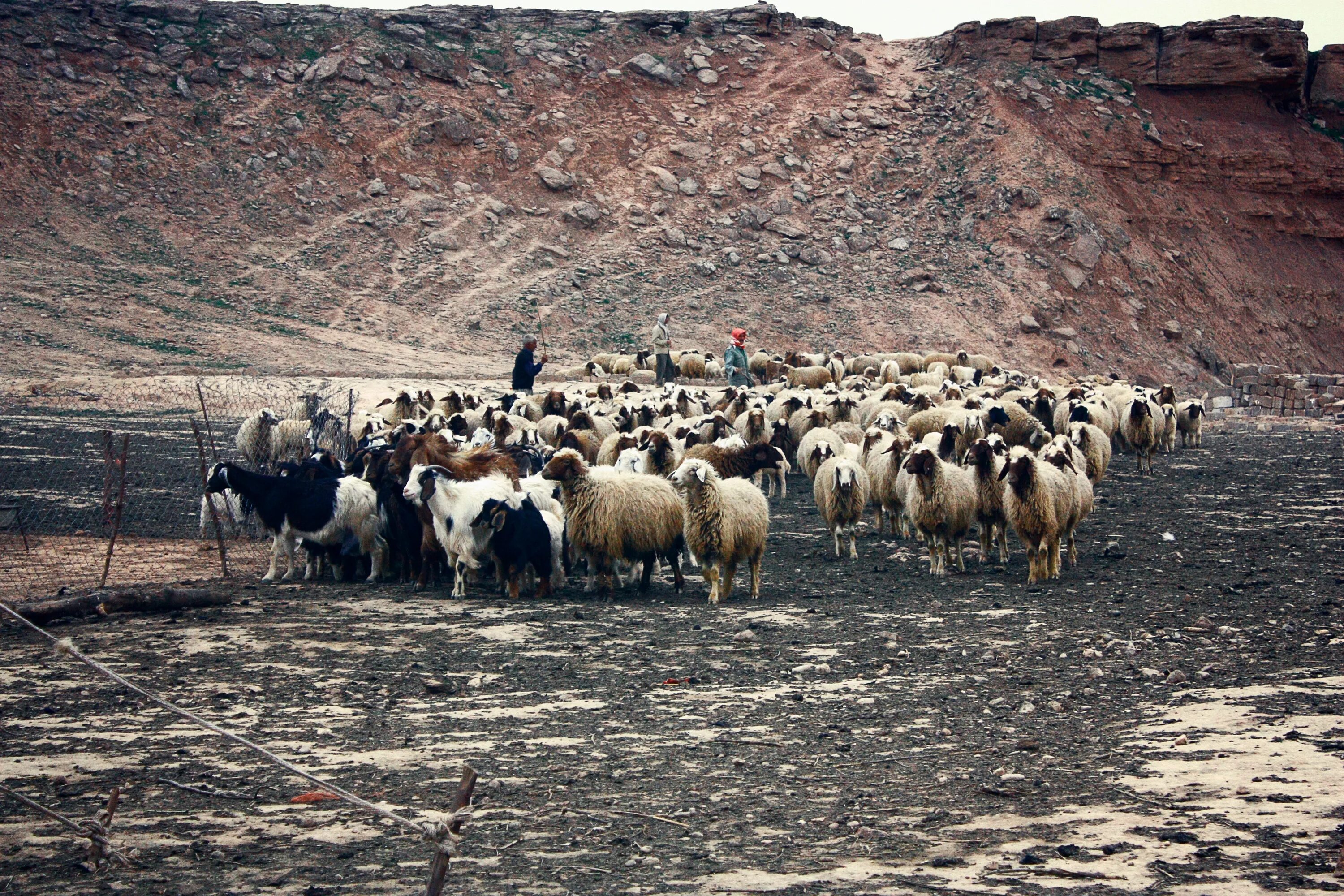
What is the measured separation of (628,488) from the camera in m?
11.0

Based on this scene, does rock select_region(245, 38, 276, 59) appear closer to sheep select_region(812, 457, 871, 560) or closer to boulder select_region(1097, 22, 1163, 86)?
boulder select_region(1097, 22, 1163, 86)

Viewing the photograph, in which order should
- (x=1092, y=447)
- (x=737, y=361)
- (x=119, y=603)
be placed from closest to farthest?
(x=119, y=603), (x=1092, y=447), (x=737, y=361)

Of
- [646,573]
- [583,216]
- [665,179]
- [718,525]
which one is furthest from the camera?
[665,179]

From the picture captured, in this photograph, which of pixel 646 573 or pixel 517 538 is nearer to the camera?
pixel 517 538

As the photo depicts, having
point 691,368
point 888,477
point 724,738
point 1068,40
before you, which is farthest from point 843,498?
point 1068,40

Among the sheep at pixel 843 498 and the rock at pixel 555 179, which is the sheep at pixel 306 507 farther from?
the rock at pixel 555 179

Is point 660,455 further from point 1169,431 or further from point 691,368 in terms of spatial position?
point 691,368

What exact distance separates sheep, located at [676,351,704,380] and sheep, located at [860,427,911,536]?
17060 millimetres

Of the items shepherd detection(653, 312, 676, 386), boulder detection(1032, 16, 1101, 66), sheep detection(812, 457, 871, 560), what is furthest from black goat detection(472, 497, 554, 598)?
boulder detection(1032, 16, 1101, 66)

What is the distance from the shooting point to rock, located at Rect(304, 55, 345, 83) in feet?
152

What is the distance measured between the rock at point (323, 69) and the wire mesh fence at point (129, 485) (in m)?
24.8

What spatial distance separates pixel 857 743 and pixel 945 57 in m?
50.4

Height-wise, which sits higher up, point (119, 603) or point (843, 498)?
point (843, 498)

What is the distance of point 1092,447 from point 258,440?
1129cm
